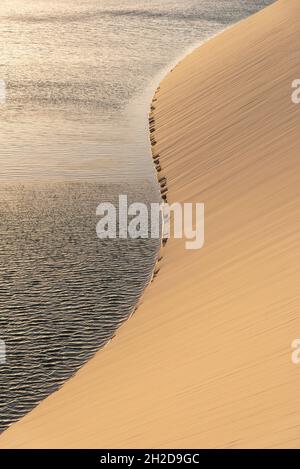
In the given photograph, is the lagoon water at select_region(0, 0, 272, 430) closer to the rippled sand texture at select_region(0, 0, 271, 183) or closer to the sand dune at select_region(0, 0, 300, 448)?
the rippled sand texture at select_region(0, 0, 271, 183)

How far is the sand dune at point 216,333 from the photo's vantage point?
503 cm

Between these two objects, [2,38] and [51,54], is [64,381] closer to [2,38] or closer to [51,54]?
[51,54]

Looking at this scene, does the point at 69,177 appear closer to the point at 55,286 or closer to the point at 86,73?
the point at 55,286

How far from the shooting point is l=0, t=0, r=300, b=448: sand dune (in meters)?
5.03

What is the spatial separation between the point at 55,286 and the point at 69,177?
4253mm

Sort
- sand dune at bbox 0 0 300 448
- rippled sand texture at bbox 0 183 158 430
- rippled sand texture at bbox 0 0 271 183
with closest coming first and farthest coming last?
sand dune at bbox 0 0 300 448 < rippled sand texture at bbox 0 183 158 430 < rippled sand texture at bbox 0 0 271 183

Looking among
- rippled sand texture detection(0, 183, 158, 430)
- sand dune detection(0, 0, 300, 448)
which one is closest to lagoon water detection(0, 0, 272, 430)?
rippled sand texture detection(0, 183, 158, 430)

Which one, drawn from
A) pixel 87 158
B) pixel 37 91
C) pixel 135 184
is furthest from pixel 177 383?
pixel 37 91

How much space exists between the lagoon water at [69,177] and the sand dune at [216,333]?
0.32 metres

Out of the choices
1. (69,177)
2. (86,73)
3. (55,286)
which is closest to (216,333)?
(55,286)

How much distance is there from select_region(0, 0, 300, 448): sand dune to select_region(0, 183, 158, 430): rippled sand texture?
183mm

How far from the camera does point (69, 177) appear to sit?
12.4 m

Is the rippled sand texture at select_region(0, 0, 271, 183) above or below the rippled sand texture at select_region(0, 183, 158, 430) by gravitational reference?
above
